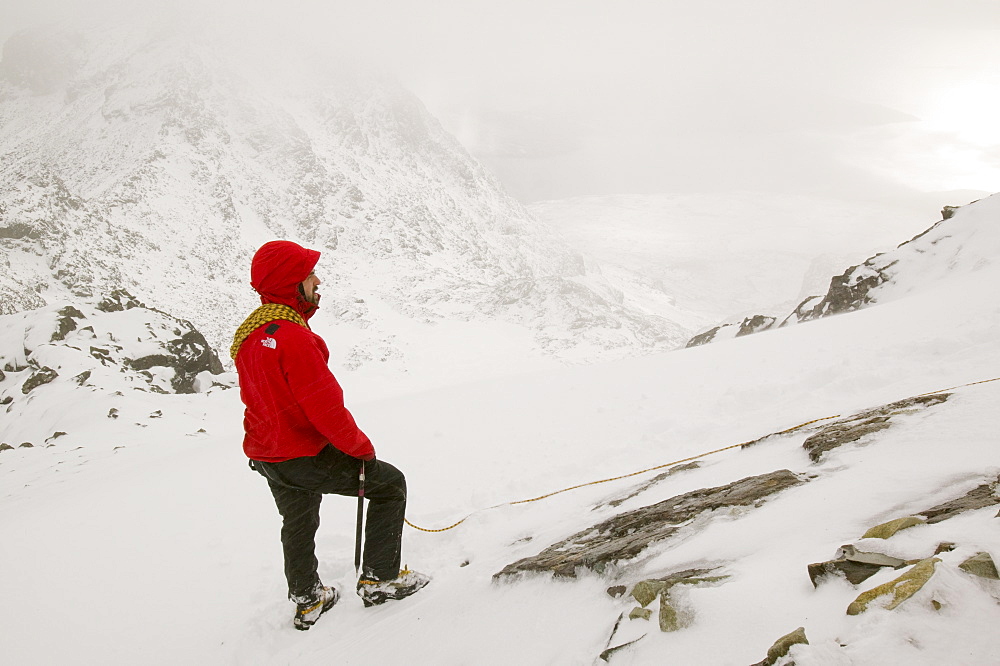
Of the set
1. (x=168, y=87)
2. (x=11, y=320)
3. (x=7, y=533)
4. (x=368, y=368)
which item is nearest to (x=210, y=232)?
(x=368, y=368)

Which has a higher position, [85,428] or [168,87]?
[168,87]

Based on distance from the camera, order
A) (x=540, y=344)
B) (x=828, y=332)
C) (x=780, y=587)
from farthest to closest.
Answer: (x=540, y=344), (x=828, y=332), (x=780, y=587)

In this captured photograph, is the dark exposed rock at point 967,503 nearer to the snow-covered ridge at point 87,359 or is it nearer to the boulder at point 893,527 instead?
the boulder at point 893,527

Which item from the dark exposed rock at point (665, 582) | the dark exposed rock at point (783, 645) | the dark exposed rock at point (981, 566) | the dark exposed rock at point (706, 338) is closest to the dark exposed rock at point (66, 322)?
the dark exposed rock at point (706, 338)

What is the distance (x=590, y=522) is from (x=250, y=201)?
8481cm

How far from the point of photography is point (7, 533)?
245 inches

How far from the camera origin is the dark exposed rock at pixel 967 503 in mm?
2096

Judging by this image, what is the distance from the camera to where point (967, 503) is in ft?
7.14

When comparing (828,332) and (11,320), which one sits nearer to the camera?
(828,332)

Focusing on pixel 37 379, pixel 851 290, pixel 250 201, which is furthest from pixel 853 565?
pixel 250 201

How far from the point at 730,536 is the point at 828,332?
7.48 meters

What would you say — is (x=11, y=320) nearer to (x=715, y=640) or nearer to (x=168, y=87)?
(x=715, y=640)

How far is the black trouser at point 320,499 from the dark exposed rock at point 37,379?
18.6m

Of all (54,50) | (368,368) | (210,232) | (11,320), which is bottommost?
(368,368)
